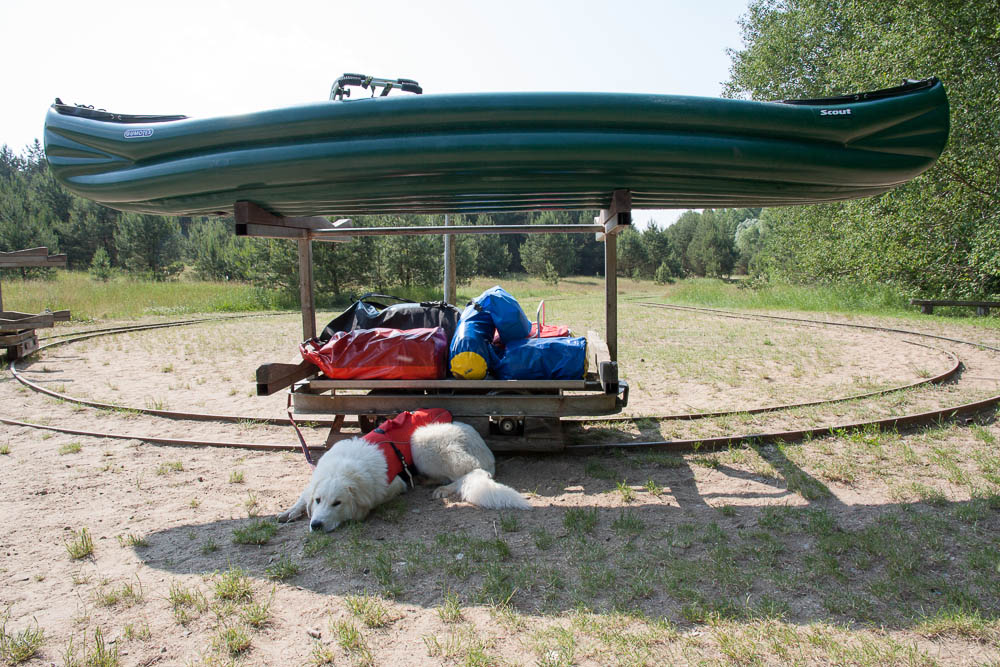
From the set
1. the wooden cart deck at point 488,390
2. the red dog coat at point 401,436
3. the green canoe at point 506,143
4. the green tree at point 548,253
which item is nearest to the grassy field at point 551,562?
the red dog coat at point 401,436

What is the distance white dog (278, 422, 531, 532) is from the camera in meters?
3.50

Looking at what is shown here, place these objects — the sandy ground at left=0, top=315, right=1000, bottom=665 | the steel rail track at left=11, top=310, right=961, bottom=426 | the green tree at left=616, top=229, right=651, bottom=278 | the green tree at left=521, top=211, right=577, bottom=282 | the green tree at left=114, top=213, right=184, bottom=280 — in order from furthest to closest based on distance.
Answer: the green tree at left=616, top=229, right=651, bottom=278 < the green tree at left=521, top=211, right=577, bottom=282 < the green tree at left=114, top=213, right=184, bottom=280 < the steel rail track at left=11, top=310, right=961, bottom=426 < the sandy ground at left=0, top=315, right=1000, bottom=665

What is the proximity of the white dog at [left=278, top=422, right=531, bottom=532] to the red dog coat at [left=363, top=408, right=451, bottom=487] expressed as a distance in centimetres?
5

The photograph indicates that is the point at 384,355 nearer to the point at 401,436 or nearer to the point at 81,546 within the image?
the point at 401,436

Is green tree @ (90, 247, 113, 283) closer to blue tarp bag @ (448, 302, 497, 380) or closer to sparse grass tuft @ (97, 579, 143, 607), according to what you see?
blue tarp bag @ (448, 302, 497, 380)

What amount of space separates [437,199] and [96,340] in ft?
38.9

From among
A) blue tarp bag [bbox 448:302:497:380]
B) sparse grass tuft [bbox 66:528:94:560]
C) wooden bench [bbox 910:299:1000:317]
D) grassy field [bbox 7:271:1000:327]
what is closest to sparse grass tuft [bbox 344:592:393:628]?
sparse grass tuft [bbox 66:528:94:560]

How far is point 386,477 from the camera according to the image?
149 inches

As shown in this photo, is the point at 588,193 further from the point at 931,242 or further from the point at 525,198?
the point at 931,242

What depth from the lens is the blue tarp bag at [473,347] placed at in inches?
176

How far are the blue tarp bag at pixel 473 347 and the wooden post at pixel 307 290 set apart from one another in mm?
1496

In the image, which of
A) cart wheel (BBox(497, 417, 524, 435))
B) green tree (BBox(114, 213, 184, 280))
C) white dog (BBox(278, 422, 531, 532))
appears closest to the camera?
white dog (BBox(278, 422, 531, 532))

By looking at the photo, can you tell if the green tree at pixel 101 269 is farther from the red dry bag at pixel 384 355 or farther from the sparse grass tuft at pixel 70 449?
the red dry bag at pixel 384 355

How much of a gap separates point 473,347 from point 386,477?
4.05 feet
